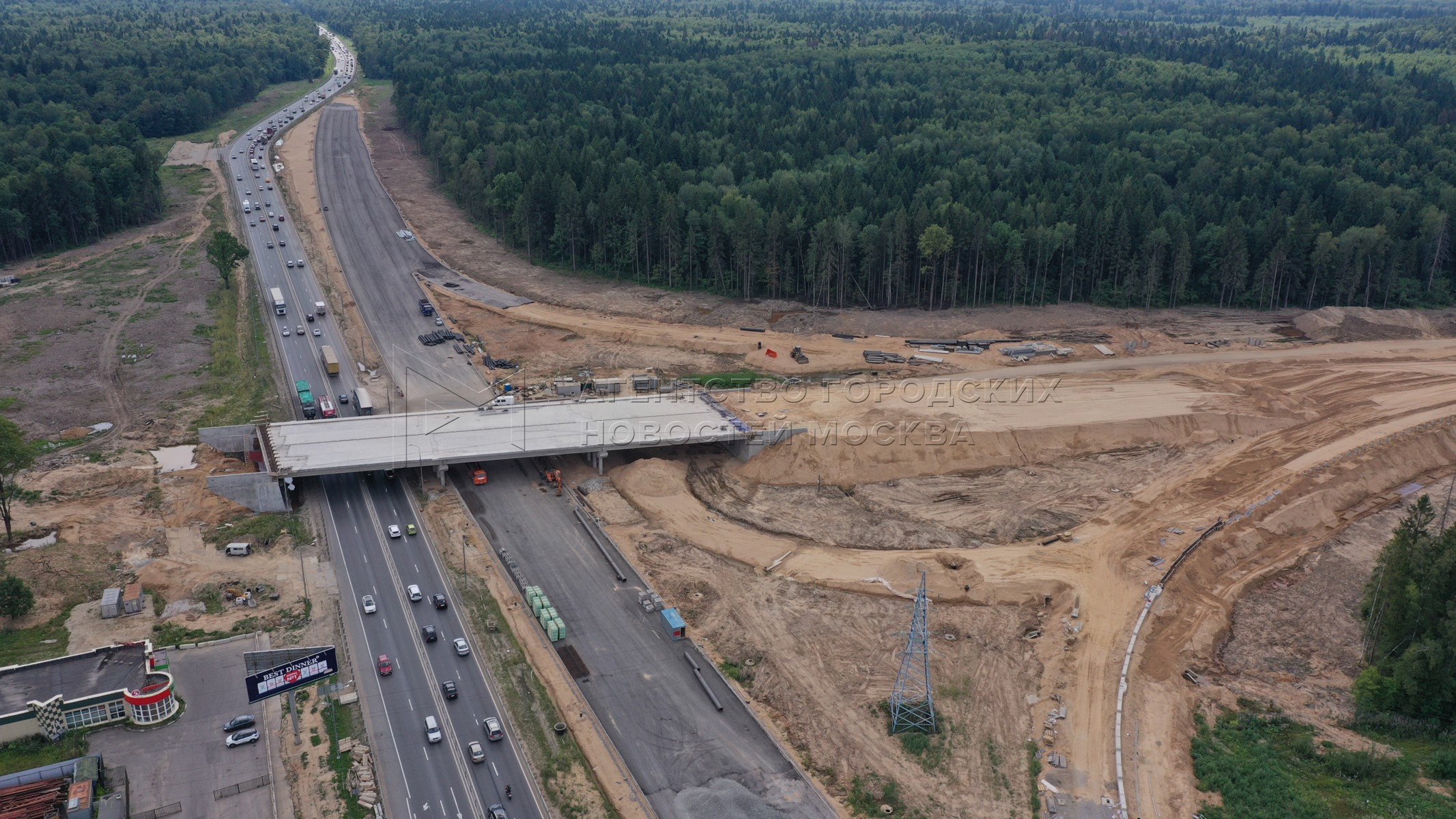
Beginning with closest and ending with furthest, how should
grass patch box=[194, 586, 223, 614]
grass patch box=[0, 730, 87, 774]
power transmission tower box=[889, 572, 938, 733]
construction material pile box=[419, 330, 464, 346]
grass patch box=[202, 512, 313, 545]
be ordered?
grass patch box=[0, 730, 87, 774]
power transmission tower box=[889, 572, 938, 733]
grass patch box=[194, 586, 223, 614]
grass patch box=[202, 512, 313, 545]
construction material pile box=[419, 330, 464, 346]

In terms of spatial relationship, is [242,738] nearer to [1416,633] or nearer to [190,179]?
[1416,633]

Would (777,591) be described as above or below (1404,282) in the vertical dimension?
below

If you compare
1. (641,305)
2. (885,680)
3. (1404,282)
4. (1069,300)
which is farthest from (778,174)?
(885,680)

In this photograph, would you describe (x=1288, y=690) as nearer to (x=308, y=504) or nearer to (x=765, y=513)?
(x=765, y=513)

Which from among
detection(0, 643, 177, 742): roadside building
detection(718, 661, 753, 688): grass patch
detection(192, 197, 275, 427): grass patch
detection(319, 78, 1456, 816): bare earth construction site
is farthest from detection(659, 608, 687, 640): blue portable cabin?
detection(192, 197, 275, 427): grass patch

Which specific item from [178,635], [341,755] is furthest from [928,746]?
[178,635]

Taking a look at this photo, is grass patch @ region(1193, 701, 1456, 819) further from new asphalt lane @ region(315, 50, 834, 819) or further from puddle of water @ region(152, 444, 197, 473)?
puddle of water @ region(152, 444, 197, 473)
